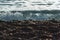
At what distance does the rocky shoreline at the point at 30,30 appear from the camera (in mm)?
970

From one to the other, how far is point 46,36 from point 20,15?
20 cm

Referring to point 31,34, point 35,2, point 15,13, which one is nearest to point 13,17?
point 15,13

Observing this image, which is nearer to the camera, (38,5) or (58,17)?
(58,17)

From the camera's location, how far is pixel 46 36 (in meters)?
0.98

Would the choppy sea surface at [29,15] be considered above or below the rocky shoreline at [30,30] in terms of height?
above

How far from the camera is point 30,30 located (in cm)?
101

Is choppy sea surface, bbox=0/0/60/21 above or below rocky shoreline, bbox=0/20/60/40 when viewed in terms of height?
above

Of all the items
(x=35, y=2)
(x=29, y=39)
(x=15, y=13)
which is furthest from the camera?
(x=35, y=2)

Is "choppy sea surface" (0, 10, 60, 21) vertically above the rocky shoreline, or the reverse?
"choppy sea surface" (0, 10, 60, 21)

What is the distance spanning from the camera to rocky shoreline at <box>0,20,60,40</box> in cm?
97

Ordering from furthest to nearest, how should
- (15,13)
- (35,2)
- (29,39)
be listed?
(35,2) < (15,13) < (29,39)

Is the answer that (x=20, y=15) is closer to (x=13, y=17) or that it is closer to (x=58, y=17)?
(x=13, y=17)

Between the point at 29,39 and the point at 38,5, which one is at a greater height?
the point at 38,5

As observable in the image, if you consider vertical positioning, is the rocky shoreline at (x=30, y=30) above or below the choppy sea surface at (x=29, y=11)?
below
